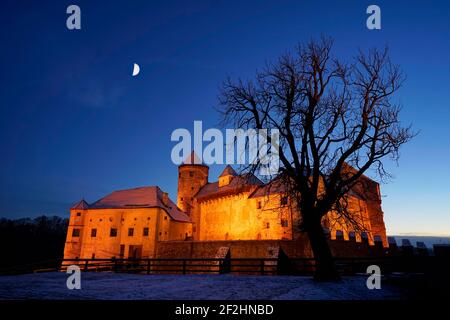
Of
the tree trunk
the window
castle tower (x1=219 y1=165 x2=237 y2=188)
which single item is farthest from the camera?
castle tower (x1=219 y1=165 x2=237 y2=188)

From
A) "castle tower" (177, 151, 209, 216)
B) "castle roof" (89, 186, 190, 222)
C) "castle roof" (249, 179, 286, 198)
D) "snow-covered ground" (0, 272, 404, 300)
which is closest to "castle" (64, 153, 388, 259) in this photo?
"castle roof" (89, 186, 190, 222)

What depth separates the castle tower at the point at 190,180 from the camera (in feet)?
202

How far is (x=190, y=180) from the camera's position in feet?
207

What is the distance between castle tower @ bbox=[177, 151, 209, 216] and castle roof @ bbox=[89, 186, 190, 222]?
842 cm

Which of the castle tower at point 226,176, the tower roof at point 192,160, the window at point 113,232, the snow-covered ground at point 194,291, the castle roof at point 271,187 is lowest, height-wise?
the snow-covered ground at point 194,291

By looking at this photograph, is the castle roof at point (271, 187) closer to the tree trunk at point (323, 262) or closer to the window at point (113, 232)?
the tree trunk at point (323, 262)

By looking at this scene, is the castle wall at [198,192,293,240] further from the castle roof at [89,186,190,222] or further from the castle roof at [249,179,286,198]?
the castle roof at [89,186,190,222]

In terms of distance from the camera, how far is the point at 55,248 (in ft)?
259

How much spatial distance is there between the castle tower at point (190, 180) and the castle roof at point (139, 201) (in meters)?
8.42

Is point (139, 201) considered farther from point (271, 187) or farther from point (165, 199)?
point (271, 187)

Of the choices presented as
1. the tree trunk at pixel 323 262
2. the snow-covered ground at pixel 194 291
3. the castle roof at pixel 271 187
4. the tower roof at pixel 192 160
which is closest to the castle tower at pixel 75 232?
the tower roof at pixel 192 160

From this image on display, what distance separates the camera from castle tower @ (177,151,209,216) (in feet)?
202
